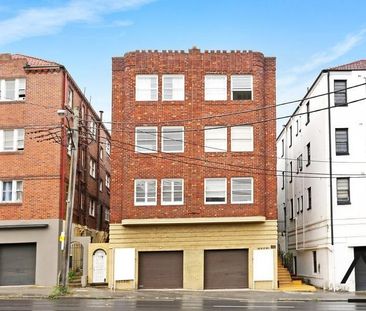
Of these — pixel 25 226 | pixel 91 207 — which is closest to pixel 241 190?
pixel 25 226

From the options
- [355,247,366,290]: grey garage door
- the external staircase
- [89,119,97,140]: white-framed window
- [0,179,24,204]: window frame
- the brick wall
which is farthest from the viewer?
[89,119,97,140]: white-framed window

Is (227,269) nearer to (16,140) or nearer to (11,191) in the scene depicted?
(11,191)

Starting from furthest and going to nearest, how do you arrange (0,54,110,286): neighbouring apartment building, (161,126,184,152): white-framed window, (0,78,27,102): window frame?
(0,78,27,102): window frame → (161,126,184,152): white-framed window → (0,54,110,286): neighbouring apartment building

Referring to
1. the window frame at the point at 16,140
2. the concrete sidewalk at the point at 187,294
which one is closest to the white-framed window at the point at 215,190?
the concrete sidewalk at the point at 187,294

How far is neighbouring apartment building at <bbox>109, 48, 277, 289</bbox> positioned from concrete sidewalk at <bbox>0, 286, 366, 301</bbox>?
2.05 metres

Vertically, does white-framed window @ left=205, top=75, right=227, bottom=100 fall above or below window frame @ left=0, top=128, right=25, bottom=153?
above

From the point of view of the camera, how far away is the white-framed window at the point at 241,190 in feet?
121

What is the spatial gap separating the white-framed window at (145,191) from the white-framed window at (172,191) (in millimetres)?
536

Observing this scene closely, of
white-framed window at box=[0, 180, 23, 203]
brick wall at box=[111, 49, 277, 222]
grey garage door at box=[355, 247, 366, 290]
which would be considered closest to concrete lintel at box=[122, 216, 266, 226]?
brick wall at box=[111, 49, 277, 222]

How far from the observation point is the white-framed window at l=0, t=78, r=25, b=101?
1523 inches

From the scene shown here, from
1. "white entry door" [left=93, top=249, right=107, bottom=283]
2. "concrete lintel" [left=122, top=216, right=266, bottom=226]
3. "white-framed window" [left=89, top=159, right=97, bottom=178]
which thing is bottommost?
"white entry door" [left=93, top=249, right=107, bottom=283]

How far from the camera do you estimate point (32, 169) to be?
37719 millimetres

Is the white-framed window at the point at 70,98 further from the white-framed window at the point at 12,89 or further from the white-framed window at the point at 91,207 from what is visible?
the white-framed window at the point at 91,207

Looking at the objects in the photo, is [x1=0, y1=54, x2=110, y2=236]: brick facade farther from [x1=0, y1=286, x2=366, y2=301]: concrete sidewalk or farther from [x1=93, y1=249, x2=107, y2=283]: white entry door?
[x1=0, y1=286, x2=366, y2=301]: concrete sidewalk
